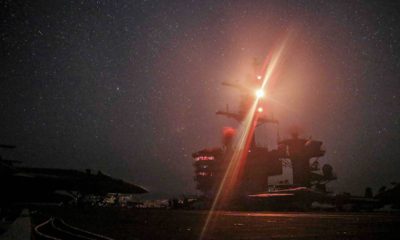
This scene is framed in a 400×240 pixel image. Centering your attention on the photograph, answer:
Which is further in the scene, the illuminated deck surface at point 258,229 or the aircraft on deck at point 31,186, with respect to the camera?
the aircraft on deck at point 31,186

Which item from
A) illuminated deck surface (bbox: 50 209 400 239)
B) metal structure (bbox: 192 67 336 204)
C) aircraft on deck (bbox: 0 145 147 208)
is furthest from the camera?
metal structure (bbox: 192 67 336 204)

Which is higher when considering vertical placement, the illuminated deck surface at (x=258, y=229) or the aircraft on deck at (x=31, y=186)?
the aircraft on deck at (x=31, y=186)

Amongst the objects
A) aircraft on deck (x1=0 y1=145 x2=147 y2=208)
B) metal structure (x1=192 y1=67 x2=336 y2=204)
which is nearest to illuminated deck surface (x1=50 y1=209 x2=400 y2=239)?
aircraft on deck (x1=0 y1=145 x2=147 y2=208)

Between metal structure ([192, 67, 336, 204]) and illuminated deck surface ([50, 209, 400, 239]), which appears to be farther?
metal structure ([192, 67, 336, 204])

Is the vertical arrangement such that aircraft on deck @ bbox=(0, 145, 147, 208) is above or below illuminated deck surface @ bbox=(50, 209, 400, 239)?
above

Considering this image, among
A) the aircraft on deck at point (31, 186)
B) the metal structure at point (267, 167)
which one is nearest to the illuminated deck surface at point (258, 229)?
the aircraft on deck at point (31, 186)

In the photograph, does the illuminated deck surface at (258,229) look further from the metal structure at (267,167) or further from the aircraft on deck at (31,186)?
the metal structure at (267,167)

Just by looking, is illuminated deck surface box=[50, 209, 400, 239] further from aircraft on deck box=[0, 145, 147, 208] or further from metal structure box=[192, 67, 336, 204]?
metal structure box=[192, 67, 336, 204]

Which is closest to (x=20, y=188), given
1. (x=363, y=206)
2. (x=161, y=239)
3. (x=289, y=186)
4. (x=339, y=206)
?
(x=161, y=239)

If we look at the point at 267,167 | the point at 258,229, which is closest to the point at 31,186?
the point at 258,229

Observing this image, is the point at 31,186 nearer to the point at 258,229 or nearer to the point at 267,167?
the point at 258,229

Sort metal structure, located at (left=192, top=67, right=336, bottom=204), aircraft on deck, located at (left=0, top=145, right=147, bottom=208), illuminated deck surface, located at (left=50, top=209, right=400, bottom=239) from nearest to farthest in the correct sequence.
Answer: illuminated deck surface, located at (left=50, top=209, right=400, bottom=239)
aircraft on deck, located at (left=0, top=145, right=147, bottom=208)
metal structure, located at (left=192, top=67, right=336, bottom=204)

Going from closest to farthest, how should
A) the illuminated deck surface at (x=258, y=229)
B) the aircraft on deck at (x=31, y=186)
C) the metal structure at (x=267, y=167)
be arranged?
the illuminated deck surface at (x=258, y=229), the aircraft on deck at (x=31, y=186), the metal structure at (x=267, y=167)

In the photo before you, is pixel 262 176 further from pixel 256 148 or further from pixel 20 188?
pixel 20 188
